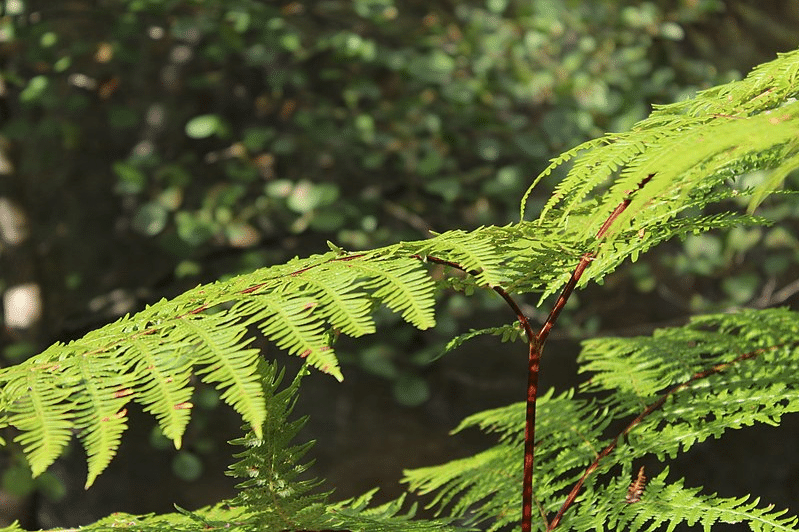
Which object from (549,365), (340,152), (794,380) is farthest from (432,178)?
(794,380)

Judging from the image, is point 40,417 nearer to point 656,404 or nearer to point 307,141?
point 656,404

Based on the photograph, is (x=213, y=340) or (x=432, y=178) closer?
(x=213, y=340)

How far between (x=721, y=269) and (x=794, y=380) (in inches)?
98.7

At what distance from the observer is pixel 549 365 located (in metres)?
3.14

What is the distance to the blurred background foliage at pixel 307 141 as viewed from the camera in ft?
9.88

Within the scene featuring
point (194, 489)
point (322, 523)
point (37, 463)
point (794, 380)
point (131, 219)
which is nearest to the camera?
point (37, 463)

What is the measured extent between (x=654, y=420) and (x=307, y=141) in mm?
2327

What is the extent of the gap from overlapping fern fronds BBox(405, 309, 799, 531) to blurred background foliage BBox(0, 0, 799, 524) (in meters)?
1.78

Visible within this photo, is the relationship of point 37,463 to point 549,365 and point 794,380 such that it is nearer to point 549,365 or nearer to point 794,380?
point 794,380

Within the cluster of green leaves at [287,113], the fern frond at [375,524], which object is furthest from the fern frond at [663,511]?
the cluster of green leaves at [287,113]

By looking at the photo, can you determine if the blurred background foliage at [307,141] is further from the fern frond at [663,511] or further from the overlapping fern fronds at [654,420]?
the fern frond at [663,511]

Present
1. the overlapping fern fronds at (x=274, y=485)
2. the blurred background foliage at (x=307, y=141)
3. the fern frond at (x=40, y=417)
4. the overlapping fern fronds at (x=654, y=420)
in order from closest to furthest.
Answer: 1. the fern frond at (x=40, y=417)
2. the overlapping fern fronds at (x=274, y=485)
3. the overlapping fern fronds at (x=654, y=420)
4. the blurred background foliage at (x=307, y=141)

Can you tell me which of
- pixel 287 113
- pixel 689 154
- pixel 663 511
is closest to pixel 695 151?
pixel 689 154

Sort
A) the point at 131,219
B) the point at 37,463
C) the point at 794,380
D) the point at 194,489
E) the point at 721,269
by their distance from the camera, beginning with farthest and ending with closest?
the point at 721,269 < the point at 131,219 < the point at 194,489 < the point at 794,380 < the point at 37,463
